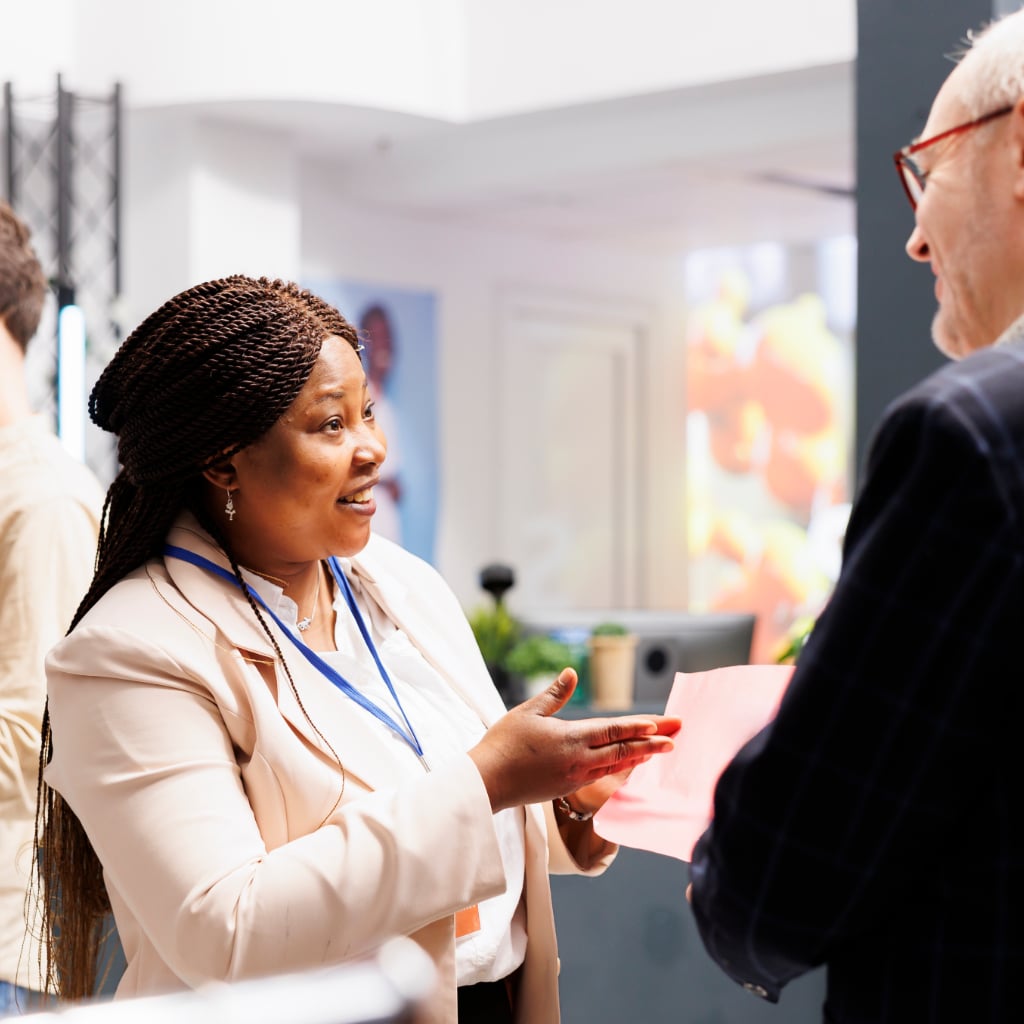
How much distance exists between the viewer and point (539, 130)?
7.08m

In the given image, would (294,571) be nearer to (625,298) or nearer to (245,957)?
(245,957)

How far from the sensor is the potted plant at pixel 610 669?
405cm

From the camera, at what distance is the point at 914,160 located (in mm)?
1302

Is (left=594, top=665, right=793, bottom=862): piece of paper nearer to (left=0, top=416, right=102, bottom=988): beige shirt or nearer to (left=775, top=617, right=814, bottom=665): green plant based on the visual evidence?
(left=0, top=416, right=102, bottom=988): beige shirt

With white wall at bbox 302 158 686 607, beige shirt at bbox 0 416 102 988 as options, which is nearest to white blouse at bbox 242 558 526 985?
beige shirt at bbox 0 416 102 988

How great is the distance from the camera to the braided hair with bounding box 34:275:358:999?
1575mm

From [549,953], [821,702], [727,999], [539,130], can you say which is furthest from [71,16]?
[821,702]

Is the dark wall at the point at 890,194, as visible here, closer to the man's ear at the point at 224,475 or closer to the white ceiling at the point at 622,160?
the man's ear at the point at 224,475

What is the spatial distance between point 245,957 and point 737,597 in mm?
9693

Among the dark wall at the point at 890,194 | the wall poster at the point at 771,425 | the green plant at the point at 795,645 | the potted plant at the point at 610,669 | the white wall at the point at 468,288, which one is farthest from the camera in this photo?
the wall poster at the point at 771,425

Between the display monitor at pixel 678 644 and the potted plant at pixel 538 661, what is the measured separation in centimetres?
19

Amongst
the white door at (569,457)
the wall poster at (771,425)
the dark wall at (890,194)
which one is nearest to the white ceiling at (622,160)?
the white door at (569,457)

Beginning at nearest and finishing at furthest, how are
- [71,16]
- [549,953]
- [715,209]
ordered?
[549,953] → [71,16] → [715,209]

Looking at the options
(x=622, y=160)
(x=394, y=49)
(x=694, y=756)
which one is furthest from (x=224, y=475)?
(x=622, y=160)
